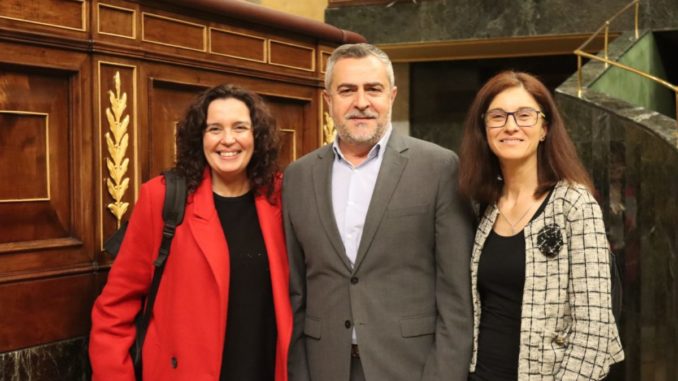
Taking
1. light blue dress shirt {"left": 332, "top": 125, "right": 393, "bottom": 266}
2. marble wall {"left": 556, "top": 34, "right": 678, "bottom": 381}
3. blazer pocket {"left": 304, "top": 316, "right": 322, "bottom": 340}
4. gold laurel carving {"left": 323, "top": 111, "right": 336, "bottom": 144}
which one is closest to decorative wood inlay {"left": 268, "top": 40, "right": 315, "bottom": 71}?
gold laurel carving {"left": 323, "top": 111, "right": 336, "bottom": 144}

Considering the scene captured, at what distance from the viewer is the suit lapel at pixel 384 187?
1.82m

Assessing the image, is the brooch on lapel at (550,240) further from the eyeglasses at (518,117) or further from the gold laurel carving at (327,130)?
the gold laurel carving at (327,130)

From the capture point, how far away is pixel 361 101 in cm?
188

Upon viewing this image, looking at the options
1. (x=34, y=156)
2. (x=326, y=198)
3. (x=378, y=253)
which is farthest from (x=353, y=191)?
(x=34, y=156)

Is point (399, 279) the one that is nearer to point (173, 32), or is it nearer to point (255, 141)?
point (255, 141)

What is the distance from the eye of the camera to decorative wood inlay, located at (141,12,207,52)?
7.59ft

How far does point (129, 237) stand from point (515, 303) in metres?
0.93

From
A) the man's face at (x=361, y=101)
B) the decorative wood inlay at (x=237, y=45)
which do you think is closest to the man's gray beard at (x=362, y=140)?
the man's face at (x=361, y=101)

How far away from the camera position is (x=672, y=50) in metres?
6.23

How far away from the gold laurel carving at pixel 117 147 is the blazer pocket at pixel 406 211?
2.68ft

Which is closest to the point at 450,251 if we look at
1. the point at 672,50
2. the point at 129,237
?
the point at 129,237

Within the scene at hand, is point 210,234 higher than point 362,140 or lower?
lower

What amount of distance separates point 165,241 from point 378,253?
520 mm

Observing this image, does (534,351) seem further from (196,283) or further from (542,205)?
(196,283)
